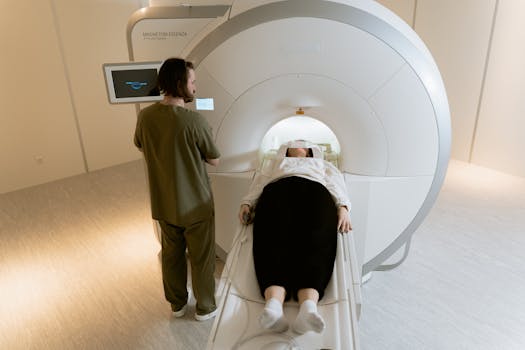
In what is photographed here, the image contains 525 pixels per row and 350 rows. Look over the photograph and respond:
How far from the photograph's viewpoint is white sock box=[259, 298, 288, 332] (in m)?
1.07

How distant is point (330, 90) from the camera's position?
5.69 feet

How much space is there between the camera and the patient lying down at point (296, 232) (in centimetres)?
115

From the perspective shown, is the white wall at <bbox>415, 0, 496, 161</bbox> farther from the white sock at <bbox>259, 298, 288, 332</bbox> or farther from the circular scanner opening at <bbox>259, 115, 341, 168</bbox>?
the white sock at <bbox>259, 298, 288, 332</bbox>

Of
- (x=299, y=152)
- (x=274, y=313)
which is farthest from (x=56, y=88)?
(x=274, y=313)

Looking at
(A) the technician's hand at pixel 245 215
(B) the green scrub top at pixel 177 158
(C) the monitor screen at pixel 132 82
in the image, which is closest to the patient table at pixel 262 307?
(A) the technician's hand at pixel 245 215

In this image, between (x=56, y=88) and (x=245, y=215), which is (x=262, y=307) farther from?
(x=56, y=88)

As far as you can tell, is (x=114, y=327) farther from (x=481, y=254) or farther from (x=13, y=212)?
(x=481, y=254)

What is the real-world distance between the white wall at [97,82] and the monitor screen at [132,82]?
1.83 meters

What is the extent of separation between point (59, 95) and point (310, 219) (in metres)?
2.79

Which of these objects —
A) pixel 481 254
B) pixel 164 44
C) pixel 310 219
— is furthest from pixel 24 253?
pixel 481 254

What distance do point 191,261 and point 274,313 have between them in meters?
0.75

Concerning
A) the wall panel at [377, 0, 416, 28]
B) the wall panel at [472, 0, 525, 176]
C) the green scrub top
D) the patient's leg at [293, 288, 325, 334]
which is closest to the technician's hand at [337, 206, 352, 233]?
the patient's leg at [293, 288, 325, 334]

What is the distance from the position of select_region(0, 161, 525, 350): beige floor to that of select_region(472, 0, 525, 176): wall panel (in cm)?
38

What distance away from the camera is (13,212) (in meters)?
2.96
